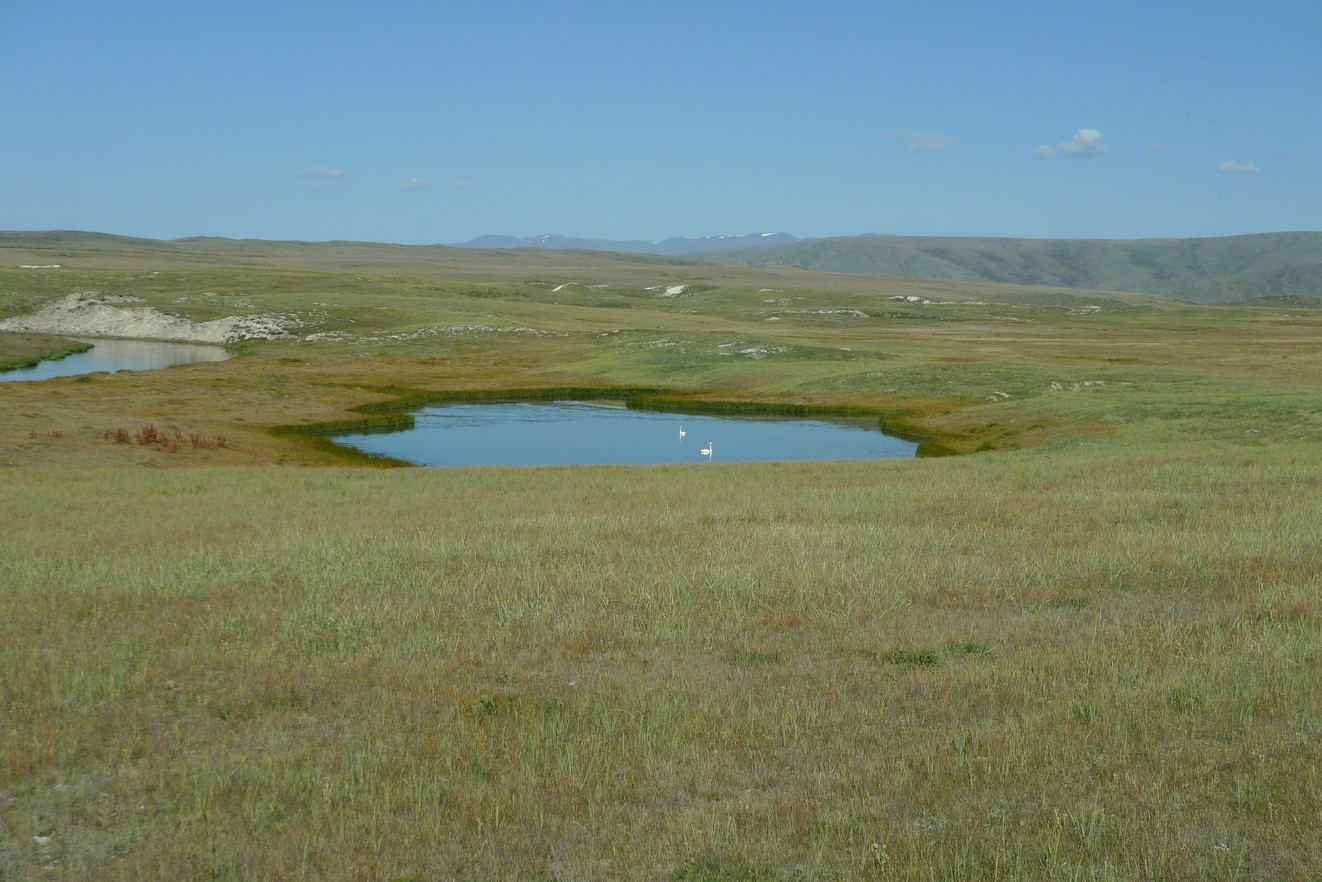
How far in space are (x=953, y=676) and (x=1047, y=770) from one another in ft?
7.75

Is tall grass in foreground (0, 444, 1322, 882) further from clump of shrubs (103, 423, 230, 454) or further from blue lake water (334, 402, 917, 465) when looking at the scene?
blue lake water (334, 402, 917, 465)

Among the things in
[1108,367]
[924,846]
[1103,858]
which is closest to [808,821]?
[924,846]

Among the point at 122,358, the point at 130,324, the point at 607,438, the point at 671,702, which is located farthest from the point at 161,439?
the point at 130,324

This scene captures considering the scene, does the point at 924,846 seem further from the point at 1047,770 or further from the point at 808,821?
the point at 1047,770

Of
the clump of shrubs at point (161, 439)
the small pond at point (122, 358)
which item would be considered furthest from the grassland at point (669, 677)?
the small pond at point (122, 358)

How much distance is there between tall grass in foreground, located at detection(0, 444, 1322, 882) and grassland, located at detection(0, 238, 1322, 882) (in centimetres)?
4

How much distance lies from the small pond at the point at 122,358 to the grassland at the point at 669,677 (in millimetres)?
59863

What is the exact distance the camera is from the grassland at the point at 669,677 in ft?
24.7

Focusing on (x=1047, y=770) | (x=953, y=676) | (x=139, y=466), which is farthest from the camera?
(x=139, y=466)

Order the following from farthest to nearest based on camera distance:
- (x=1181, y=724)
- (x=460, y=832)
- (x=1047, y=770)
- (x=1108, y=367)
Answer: (x=1108, y=367) → (x=1181, y=724) → (x=1047, y=770) → (x=460, y=832)

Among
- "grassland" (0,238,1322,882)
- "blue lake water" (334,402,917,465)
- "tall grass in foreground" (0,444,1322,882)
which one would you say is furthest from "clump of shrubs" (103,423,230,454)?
"tall grass in foreground" (0,444,1322,882)

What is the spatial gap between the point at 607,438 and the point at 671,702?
4448 centimetres

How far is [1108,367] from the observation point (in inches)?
2803

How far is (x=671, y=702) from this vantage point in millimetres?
10289
